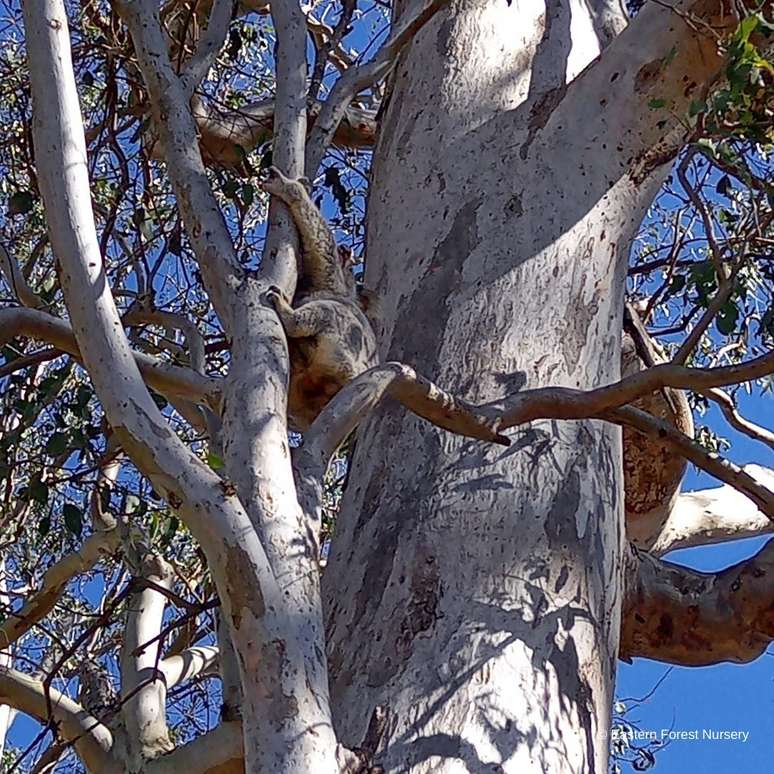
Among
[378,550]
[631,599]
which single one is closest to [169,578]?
[631,599]

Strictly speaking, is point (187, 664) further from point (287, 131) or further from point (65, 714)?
point (287, 131)

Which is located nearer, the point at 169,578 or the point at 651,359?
the point at 651,359

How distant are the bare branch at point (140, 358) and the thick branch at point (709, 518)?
93.0 inches

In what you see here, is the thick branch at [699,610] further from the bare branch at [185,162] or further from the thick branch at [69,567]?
the thick branch at [69,567]

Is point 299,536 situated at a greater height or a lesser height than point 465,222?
lesser

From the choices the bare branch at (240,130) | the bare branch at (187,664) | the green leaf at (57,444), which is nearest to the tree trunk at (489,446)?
the green leaf at (57,444)

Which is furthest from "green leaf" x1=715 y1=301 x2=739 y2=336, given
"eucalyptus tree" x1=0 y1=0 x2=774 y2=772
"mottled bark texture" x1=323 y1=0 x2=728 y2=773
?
"mottled bark texture" x1=323 y1=0 x2=728 y2=773

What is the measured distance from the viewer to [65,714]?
3.41 metres

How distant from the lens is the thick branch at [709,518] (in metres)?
3.99

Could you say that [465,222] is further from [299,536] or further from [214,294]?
[299,536]

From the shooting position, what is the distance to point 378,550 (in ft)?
6.40

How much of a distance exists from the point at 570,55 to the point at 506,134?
14.5 inches

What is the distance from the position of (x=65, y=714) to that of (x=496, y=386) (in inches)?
72.4

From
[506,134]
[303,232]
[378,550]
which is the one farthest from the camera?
[506,134]
